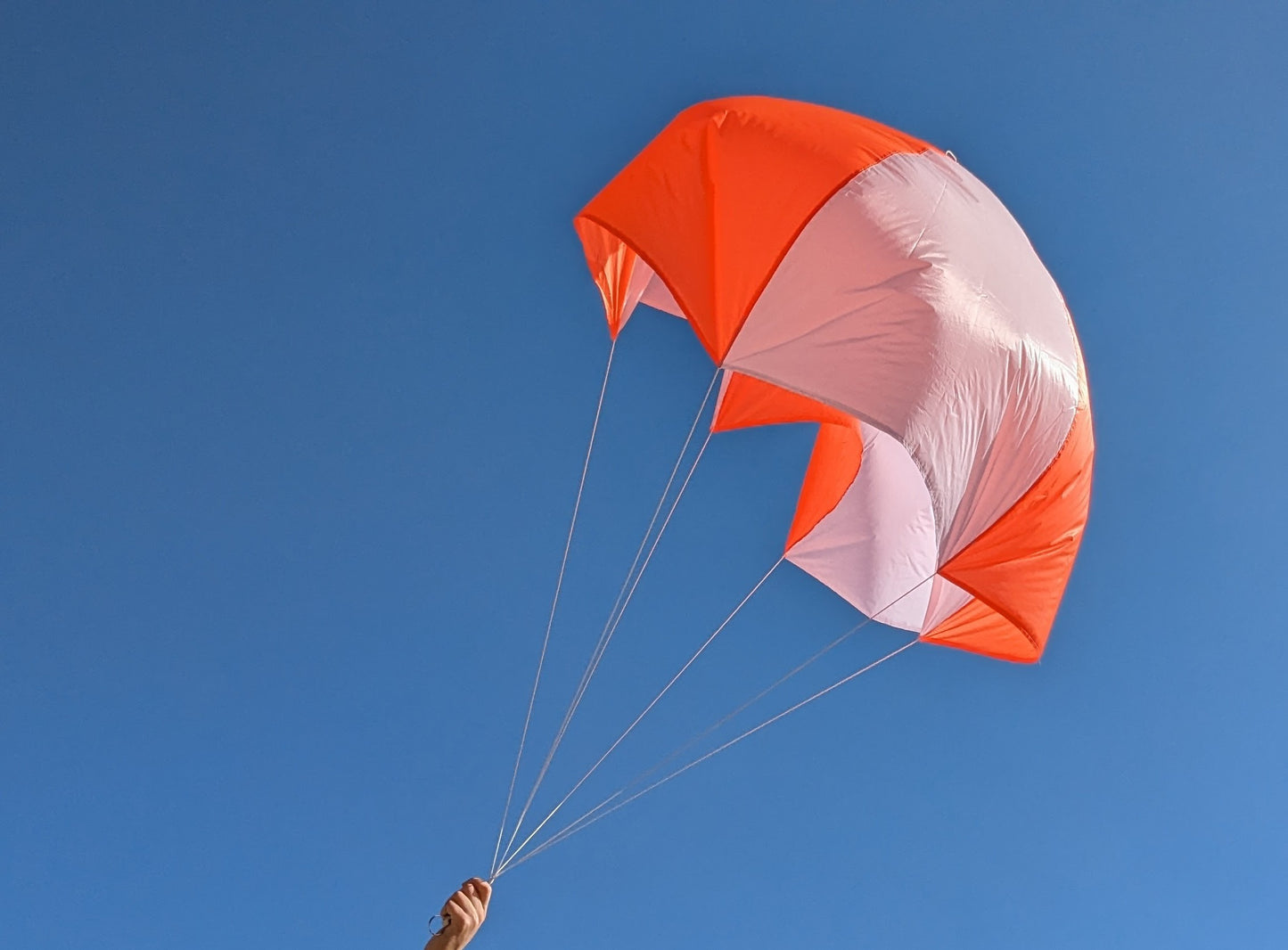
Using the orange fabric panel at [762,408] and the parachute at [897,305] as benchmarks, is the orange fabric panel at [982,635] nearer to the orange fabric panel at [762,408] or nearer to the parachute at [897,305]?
the parachute at [897,305]

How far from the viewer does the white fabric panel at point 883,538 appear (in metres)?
6.71

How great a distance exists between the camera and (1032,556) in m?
5.30

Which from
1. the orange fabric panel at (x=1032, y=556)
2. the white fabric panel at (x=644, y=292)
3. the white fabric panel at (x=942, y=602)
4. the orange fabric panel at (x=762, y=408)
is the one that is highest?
the white fabric panel at (x=644, y=292)

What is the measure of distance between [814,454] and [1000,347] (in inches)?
81.2

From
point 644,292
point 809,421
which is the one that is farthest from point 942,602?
point 644,292

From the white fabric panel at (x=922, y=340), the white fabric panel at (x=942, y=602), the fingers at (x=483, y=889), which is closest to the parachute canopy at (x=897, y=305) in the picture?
the white fabric panel at (x=922, y=340)

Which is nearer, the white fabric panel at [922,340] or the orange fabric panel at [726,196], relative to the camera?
the white fabric panel at [922,340]

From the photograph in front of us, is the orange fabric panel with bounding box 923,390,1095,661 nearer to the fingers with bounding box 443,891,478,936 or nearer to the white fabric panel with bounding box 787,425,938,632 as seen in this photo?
the white fabric panel with bounding box 787,425,938,632

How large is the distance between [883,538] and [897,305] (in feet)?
6.82

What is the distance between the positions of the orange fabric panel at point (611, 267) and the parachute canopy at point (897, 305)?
2.12ft

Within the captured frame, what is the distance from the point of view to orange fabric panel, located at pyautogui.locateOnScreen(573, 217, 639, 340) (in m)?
6.12

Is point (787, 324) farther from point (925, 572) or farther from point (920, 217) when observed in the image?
point (925, 572)

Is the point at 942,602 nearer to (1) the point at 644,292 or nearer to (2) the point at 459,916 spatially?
(1) the point at 644,292

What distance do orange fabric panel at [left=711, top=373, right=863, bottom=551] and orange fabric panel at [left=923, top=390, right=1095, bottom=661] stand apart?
1.27m
